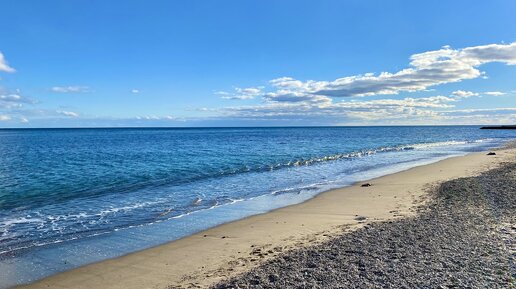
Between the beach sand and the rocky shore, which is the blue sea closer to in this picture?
the beach sand

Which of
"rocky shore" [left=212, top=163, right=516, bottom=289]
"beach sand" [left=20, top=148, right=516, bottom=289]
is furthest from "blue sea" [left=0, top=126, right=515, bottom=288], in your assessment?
"rocky shore" [left=212, top=163, right=516, bottom=289]

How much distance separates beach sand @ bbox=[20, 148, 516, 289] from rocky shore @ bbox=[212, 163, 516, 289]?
2.65ft

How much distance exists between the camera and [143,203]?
59.6 feet

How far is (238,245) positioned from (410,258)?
182 inches

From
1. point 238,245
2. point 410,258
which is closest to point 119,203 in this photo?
point 238,245

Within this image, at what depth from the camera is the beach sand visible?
854 cm

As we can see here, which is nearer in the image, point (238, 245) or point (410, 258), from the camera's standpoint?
point (410, 258)

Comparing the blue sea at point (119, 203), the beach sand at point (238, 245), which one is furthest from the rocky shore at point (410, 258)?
the blue sea at point (119, 203)

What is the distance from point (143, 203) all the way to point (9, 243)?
666 cm

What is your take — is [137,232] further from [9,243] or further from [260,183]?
[260,183]

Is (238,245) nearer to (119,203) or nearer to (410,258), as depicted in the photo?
(410,258)

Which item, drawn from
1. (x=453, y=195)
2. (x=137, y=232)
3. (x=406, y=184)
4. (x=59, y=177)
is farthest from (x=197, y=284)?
(x=59, y=177)

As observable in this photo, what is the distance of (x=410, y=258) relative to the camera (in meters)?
8.29

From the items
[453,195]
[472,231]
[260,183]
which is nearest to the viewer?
[472,231]
